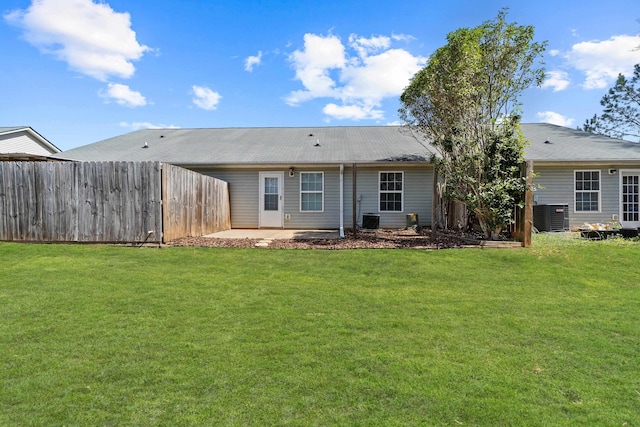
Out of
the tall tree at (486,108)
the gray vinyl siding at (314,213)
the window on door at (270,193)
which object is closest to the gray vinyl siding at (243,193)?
the window on door at (270,193)

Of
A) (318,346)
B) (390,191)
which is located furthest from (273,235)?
(318,346)

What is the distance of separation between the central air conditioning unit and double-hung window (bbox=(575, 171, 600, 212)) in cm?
193

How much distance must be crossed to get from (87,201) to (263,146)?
8.00m

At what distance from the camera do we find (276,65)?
16.8 meters

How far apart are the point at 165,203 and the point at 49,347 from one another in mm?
5956

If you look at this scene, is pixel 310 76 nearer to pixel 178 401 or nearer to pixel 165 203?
pixel 165 203

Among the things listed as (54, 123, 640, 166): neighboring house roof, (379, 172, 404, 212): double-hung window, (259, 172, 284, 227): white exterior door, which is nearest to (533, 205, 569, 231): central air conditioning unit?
(54, 123, 640, 166): neighboring house roof

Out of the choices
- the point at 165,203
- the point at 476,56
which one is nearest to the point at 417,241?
the point at 476,56

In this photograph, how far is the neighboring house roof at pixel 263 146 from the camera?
45.1 feet

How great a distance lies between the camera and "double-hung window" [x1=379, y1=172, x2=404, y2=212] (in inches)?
544

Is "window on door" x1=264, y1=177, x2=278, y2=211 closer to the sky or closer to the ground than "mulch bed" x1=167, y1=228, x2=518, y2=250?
closer to the sky

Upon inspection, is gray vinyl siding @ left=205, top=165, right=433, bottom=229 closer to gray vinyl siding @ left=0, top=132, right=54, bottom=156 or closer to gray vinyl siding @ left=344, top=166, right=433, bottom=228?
gray vinyl siding @ left=344, top=166, right=433, bottom=228

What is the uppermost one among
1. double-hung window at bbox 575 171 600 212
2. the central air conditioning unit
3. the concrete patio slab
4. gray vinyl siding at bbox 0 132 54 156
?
gray vinyl siding at bbox 0 132 54 156

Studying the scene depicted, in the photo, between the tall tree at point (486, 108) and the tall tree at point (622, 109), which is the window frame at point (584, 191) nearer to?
the tall tree at point (486, 108)
